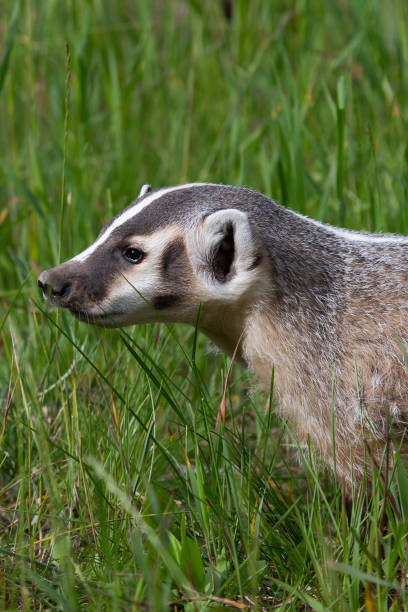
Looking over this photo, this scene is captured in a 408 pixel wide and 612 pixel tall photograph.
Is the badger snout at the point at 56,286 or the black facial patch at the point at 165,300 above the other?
the badger snout at the point at 56,286

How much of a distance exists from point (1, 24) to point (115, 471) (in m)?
Answer: 4.04

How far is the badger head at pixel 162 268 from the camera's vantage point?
2.62m

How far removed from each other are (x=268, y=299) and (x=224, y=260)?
0.19 metres

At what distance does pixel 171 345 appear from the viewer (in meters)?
3.38

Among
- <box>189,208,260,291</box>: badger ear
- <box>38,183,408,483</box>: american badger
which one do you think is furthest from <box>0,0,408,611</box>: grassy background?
<box>189,208,260,291</box>: badger ear

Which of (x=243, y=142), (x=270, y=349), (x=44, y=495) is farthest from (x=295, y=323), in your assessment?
(x=243, y=142)

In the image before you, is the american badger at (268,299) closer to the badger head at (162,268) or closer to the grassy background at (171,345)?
the badger head at (162,268)

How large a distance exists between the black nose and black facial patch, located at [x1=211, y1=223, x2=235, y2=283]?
465mm

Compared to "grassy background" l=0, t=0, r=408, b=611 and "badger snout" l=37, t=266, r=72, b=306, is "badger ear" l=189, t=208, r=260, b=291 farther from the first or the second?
"badger snout" l=37, t=266, r=72, b=306

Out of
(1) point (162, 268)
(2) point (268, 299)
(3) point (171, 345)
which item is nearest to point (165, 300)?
(1) point (162, 268)

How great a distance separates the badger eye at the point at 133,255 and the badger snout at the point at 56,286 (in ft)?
0.65

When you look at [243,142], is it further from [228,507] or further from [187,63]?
[228,507]

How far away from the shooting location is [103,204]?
448 centimetres

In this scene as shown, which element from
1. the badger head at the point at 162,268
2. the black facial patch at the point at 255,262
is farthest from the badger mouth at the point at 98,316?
the black facial patch at the point at 255,262
